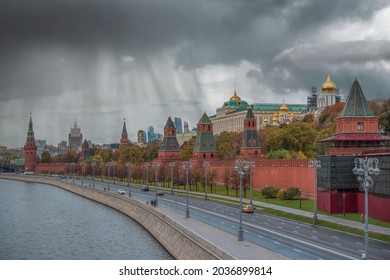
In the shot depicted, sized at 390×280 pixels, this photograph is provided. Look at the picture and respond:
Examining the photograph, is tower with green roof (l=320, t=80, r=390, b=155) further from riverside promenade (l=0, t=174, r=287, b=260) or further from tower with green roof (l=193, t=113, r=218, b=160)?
tower with green roof (l=193, t=113, r=218, b=160)

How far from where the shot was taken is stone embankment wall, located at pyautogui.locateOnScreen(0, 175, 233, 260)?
24.7 m

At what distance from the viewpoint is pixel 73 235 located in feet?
135

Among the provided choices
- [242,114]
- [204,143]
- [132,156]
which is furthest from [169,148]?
[242,114]

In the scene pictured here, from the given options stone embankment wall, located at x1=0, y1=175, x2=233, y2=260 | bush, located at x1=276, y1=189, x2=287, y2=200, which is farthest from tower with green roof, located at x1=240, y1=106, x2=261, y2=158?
bush, located at x1=276, y1=189, x2=287, y2=200

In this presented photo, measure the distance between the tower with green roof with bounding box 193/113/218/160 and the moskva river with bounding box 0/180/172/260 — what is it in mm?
31454

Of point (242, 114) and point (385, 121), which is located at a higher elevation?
point (242, 114)

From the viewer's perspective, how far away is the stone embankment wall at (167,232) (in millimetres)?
24717

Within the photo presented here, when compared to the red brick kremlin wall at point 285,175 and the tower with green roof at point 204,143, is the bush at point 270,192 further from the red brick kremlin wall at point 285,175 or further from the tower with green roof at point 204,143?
the tower with green roof at point 204,143

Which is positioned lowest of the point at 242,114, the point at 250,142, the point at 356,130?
the point at 356,130

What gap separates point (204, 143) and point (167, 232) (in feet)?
195

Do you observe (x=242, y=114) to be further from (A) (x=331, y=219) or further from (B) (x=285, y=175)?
(A) (x=331, y=219)

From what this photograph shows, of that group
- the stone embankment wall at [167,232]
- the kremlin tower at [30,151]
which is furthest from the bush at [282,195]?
the kremlin tower at [30,151]
